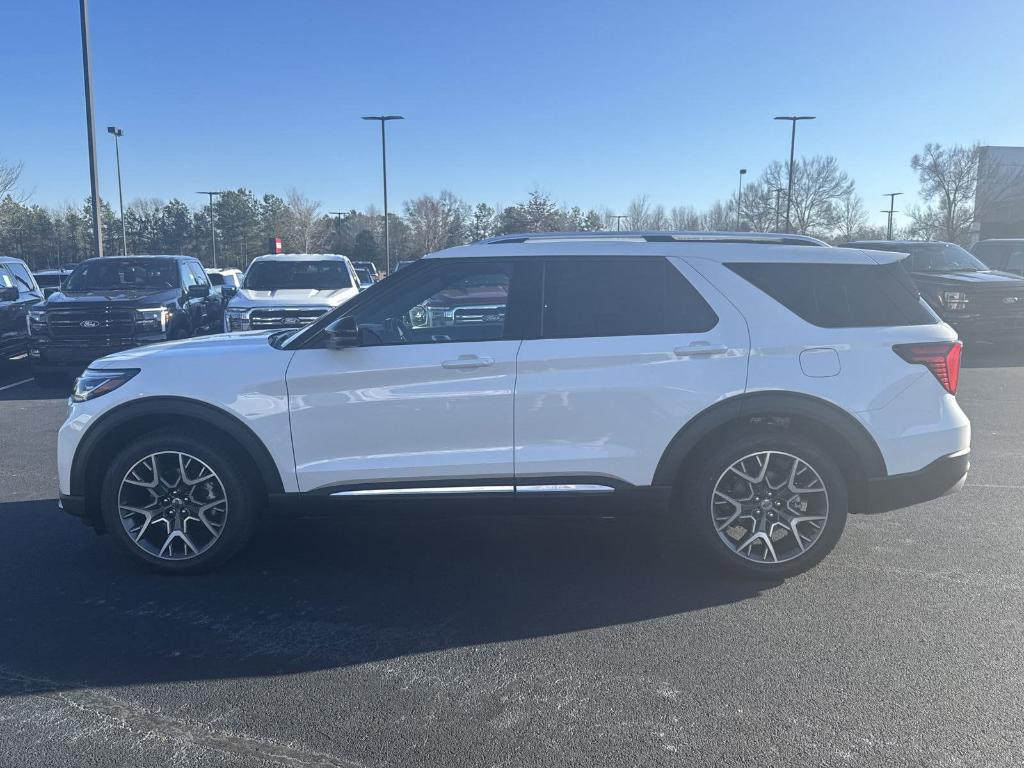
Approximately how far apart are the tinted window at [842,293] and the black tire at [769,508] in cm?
69

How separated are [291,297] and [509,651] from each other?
31.1ft

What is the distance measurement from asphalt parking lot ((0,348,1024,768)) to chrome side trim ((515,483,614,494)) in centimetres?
52

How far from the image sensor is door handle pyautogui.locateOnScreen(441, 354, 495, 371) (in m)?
4.25

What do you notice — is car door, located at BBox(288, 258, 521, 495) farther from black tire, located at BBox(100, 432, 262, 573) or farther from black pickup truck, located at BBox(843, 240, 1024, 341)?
black pickup truck, located at BBox(843, 240, 1024, 341)

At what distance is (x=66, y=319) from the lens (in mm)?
10906

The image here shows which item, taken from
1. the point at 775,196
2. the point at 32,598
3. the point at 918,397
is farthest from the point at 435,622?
the point at 775,196

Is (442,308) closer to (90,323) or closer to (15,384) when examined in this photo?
(90,323)

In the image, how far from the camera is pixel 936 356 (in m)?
4.35

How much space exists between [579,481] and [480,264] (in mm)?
1296

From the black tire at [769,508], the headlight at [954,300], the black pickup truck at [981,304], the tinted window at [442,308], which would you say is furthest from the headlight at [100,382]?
the headlight at [954,300]

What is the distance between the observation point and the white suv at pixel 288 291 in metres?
11.8

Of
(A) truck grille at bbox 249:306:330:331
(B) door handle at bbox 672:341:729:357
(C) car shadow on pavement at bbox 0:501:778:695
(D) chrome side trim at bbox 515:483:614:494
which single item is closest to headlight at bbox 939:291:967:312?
(A) truck grille at bbox 249:306:330:331

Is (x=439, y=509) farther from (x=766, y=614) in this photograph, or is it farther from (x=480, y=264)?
(x=766, y=614)

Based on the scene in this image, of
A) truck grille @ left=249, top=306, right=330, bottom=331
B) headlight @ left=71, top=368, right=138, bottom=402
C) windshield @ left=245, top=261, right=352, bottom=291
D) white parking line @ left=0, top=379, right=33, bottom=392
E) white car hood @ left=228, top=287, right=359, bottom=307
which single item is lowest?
white parking line @ left=0, top=379, right=33, bottom=392
